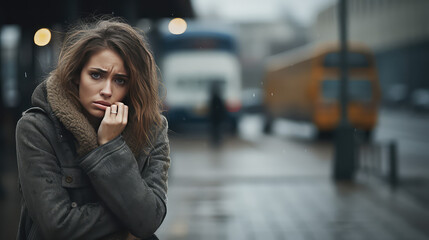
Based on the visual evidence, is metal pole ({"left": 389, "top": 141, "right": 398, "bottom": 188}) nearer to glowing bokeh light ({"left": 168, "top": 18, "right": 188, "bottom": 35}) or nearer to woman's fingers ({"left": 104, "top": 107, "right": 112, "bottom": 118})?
glowing bokeh light ({"left": 168, "top": 18, "right": 188, "bottom": 35})

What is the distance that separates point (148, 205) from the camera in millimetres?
1893

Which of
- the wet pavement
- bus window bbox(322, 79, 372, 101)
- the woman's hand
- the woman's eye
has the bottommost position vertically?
the wet pavement

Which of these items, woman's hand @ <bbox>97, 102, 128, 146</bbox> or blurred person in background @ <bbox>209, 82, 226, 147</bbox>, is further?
blurred person in background @ <bbox>209, 82, 226, 147</bbox>

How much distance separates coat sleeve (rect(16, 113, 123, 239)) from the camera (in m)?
1.83

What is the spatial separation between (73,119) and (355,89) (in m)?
20.2

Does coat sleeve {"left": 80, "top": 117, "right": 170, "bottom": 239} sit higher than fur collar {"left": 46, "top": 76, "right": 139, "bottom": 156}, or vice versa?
fur collar {"left": 46, "top": 76, "right": 139, "bottom": 156}

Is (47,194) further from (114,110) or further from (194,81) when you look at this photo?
(194,81)

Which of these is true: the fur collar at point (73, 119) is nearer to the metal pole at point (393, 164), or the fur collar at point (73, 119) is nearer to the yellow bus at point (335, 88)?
the metal pole at point (393, 164)

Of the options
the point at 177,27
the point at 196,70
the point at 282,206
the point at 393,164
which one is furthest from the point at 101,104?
the point at 196,70

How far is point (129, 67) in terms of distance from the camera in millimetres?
1976

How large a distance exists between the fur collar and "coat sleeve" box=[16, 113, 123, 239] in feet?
0.15

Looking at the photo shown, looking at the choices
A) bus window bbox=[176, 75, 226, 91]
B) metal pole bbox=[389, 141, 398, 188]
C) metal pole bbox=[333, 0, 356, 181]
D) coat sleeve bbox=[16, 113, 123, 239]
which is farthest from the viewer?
bus window bbox=[176, 75, 226, 91]

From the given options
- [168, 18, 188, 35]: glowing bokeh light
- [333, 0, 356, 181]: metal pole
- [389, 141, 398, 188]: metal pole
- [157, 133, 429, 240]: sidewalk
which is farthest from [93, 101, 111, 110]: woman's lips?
[333, 0, 356, 181]: metal pole

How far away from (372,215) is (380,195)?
1.71 m
